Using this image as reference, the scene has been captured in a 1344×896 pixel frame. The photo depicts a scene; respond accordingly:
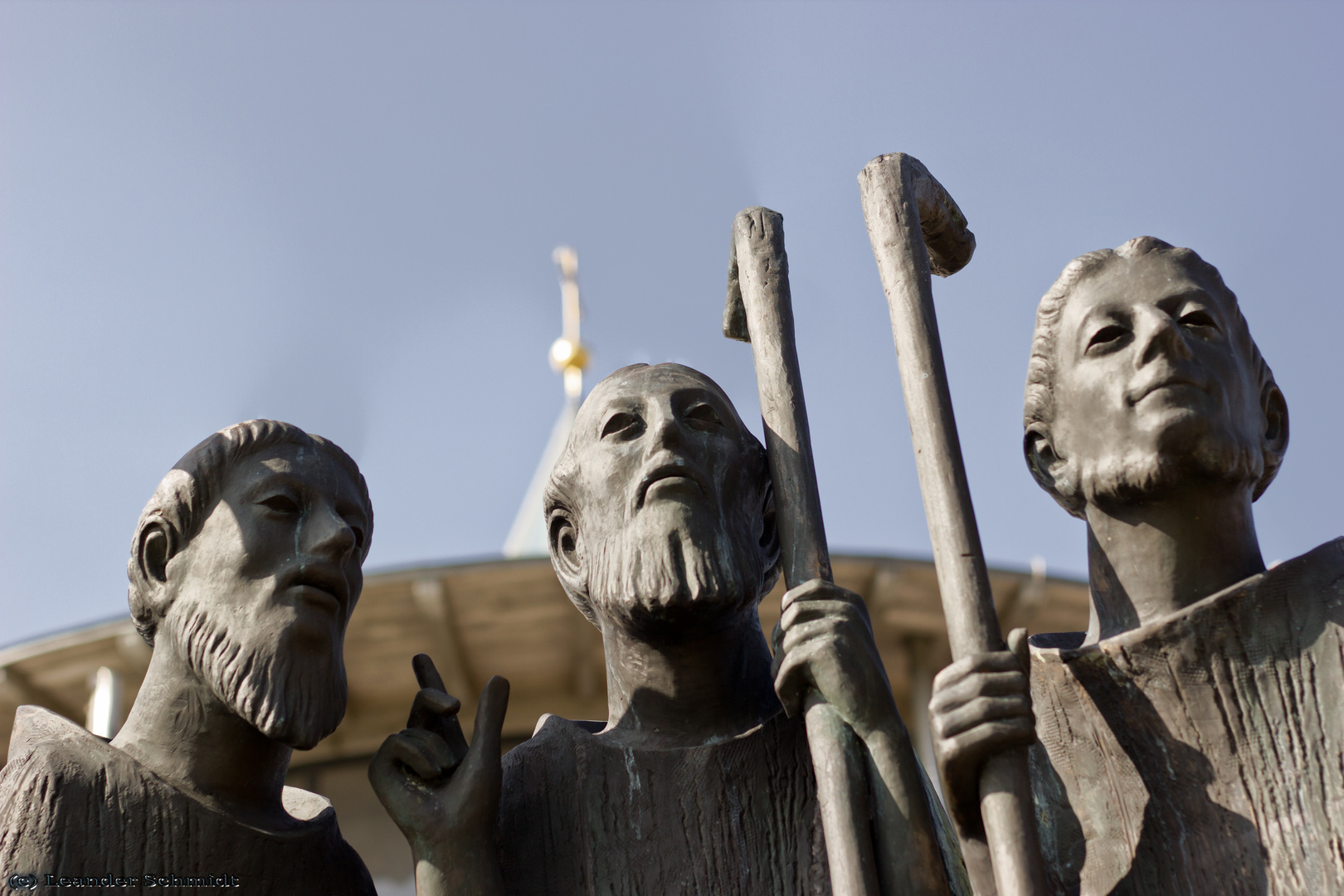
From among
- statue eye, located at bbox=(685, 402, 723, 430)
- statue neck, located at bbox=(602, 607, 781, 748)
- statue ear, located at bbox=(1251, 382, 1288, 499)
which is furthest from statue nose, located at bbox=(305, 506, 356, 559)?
statue ear, located at bbox=(1251, 382, 1288, 499)

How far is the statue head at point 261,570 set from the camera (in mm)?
3945

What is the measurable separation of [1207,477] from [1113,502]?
0.82ft

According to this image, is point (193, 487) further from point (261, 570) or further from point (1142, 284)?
point (1142, 284)

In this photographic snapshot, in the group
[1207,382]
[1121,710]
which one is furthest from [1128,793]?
[1207,382]

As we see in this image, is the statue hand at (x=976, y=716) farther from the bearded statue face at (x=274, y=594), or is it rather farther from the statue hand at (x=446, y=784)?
the bearded statue face at (x=274, y=594)

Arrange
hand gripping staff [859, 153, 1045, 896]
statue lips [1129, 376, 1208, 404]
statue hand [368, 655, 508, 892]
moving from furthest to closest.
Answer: statue lips [1129, 376, 1208, 404] → statue hand [368, 655, 508, 892] → hand gripping staff [859, 153, 1045, 896]

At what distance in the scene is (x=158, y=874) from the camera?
3.71m

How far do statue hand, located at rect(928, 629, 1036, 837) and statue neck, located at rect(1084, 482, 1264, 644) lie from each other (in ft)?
1.86

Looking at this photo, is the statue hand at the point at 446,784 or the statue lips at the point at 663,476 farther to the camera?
the statue lips at the point at 663,476

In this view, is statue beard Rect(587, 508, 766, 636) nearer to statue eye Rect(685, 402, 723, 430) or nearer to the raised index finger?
statue eye Rect(685, 402, 723, 430)

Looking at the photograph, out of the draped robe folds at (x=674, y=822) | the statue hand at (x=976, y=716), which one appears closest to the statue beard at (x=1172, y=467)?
the statue hand at (x=976, y=716)

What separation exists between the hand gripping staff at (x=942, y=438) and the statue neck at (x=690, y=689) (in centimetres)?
70

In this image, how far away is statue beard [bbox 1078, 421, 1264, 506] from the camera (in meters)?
3.93

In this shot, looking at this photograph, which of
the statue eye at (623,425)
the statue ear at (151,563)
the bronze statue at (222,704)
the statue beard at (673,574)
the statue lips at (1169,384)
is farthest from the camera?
the statue eye at (623,425)
